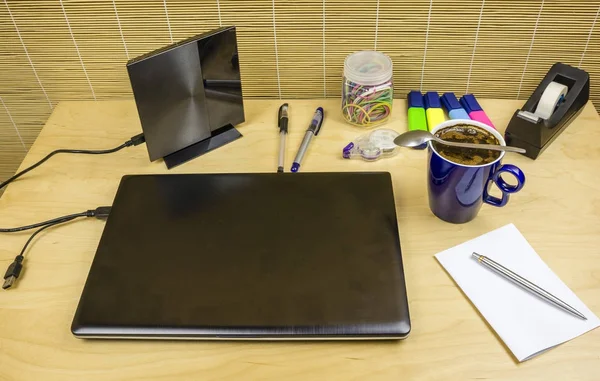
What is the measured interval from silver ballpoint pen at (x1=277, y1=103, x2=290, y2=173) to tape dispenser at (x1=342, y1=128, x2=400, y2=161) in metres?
0.11

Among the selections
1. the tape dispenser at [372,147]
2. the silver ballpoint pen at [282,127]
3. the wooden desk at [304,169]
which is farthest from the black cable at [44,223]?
the tape dispenser at [372,147]

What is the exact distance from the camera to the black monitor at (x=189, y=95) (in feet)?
2.68

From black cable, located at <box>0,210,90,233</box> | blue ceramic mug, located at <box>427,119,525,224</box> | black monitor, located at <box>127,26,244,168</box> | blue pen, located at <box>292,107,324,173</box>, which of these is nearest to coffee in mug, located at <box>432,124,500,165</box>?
blue ceramic mug, located at <box>427,119,525,224</box>

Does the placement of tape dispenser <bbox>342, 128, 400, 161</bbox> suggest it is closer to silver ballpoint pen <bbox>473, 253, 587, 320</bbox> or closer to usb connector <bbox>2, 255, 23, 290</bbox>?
silver ballpoint pen <bbox>473, 253, 587, 320</bbox>

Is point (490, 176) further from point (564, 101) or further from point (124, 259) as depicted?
point (124, 259)

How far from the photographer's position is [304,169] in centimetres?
90

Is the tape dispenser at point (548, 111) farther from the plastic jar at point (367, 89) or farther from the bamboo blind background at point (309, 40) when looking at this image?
the plastic jar at point (367, 89)

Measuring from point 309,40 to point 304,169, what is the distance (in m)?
0.27

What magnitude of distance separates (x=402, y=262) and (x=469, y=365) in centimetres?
16

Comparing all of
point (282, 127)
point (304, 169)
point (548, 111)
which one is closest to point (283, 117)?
point (282, 127)

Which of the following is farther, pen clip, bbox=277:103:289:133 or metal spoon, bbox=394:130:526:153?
pen clip, bbox=277:103:289:133

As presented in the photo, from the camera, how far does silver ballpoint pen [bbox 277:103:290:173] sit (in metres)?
0.91

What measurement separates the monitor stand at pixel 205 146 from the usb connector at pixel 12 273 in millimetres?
271

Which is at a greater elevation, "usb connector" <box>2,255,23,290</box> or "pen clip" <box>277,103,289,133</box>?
"pen clip" <box>277,103,289,133</box>
